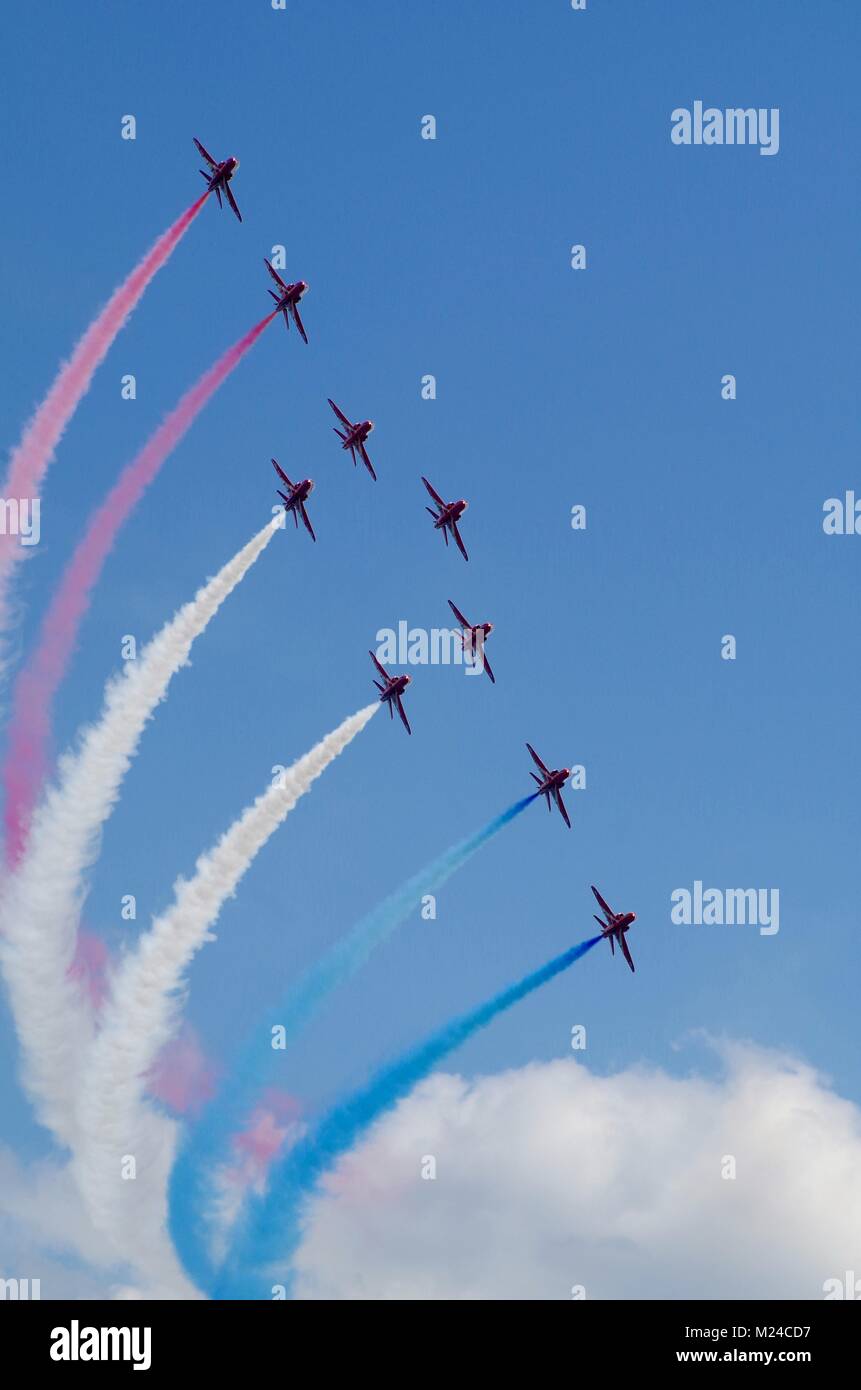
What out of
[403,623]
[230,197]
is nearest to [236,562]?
[403,623]

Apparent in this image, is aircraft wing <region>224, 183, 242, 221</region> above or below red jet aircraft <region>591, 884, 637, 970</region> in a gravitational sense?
above

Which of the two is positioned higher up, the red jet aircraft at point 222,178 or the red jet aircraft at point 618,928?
the red jet aircraft at point 222,178

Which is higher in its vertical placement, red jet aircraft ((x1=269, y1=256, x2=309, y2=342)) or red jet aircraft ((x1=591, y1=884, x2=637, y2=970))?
red jet aircraft ((x1=269, y1=256, x2=309, y2=342))

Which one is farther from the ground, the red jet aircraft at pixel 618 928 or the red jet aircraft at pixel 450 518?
the red jet aircraft at pixel 450 518

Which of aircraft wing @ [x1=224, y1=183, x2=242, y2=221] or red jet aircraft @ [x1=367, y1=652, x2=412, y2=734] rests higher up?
aircraft wing @ [x1=224, y1=183, x2=242, y2=221]

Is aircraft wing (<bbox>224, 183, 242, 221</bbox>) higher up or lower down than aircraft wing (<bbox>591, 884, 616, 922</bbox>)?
higher up

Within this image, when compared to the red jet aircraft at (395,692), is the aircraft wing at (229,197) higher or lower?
higher

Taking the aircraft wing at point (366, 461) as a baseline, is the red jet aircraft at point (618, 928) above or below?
below
